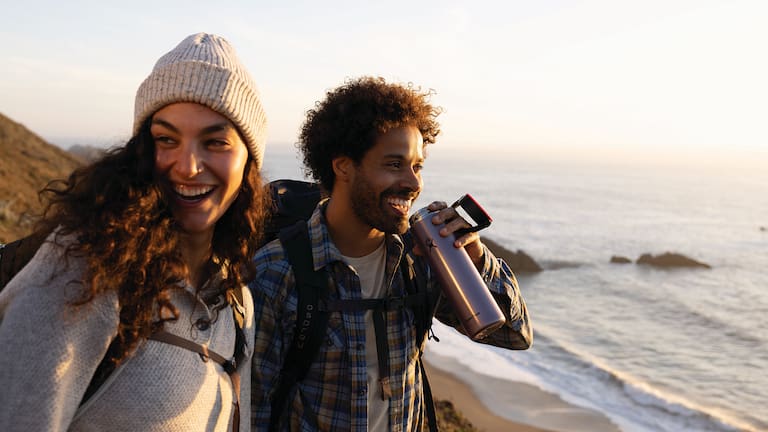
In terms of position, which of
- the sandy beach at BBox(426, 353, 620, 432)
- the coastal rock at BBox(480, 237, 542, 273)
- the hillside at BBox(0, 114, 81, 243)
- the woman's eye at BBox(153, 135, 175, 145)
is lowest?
the coastal rock at BBox(480, 237, 542, 273)

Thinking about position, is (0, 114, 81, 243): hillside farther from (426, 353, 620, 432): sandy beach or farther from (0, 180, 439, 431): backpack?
(426, 353, 620, 432): sandy beach

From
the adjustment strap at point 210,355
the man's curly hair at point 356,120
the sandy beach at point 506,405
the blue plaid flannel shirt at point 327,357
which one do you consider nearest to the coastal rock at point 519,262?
the sandy beach at point 506,405

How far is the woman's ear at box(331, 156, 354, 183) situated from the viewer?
3.43m

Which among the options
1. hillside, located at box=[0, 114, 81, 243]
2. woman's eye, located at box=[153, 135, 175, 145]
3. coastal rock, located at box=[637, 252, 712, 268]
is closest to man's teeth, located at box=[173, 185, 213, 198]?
woman's eye, located at box=[153, 135, 175, 145]

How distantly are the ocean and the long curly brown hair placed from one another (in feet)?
2.99

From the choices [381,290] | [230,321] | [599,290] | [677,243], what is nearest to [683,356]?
[599,290]

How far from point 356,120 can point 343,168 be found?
0.30m

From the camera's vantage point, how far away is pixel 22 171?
19016mm

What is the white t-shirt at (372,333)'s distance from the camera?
2.87 metres

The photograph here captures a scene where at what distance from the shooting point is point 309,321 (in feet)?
9.12

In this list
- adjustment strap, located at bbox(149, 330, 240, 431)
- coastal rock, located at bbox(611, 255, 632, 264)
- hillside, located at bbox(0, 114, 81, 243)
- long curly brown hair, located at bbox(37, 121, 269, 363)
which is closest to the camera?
long curly brown hair, located at bbox(37, 121, 269, 363)

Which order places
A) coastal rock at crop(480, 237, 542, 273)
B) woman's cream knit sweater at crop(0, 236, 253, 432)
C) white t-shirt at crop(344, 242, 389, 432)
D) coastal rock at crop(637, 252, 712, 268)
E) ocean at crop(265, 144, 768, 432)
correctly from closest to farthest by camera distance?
woman's cream knit sweater at crop(0, 236, 253, 432) → white t-shirt at crop(344, 242, 389, 432) → ocean at crop(265, 144, 768, 432) → coastal rock at crop(480, 237, 542, 273) → coastal rock at crop(637, 252, 712, 268)

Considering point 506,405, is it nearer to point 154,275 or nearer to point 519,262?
point 154,275

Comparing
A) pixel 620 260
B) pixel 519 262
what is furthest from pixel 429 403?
pixel 620 260
